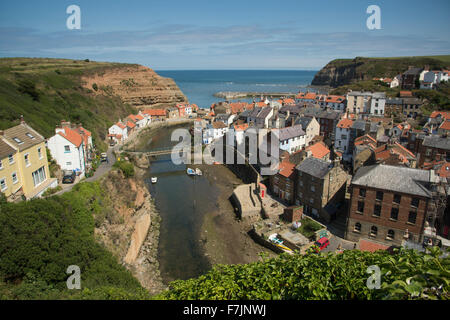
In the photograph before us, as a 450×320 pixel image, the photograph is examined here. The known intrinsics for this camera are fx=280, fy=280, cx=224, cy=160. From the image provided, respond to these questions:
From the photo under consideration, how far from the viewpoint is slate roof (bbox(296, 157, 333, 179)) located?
30062mm

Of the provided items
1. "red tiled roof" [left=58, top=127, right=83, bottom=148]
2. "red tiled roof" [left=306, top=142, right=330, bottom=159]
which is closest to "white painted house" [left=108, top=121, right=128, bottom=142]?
"red tiled roof" [left=58, top=127, right=83, bottom=148]

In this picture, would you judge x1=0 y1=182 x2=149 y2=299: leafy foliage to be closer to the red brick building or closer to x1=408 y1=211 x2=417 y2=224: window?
the red brick building

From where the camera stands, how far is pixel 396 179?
24219 millimetres

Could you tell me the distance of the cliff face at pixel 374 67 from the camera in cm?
11825

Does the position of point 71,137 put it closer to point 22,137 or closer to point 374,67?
point 22,137

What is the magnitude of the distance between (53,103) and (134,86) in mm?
51882

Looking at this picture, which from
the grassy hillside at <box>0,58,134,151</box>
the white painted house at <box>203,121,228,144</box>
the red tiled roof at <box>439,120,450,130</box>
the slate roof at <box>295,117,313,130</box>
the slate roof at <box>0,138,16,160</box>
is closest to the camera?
the slate roof at <box>0,138,16,160</box>

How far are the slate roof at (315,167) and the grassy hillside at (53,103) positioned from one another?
3437 centimetres

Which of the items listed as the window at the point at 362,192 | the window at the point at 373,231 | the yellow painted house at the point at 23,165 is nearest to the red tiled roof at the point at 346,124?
the window at the point at 362,192

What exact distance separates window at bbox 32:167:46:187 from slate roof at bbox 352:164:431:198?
92.8ft

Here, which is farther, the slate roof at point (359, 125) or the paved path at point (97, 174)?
the slate roof at point (359, 125)

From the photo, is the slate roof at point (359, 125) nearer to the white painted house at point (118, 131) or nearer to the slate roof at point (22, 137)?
the slate roof at point (22, 137)
